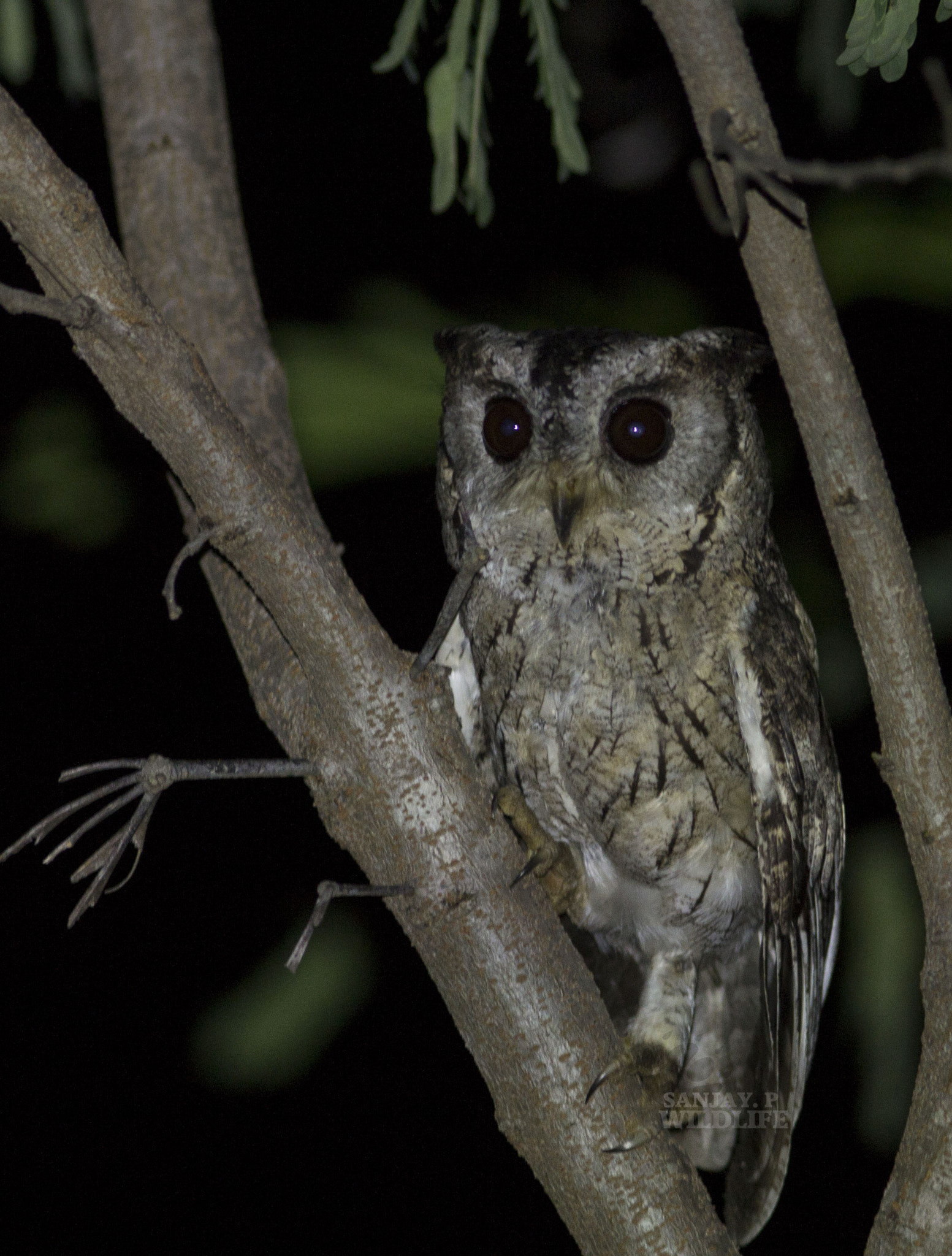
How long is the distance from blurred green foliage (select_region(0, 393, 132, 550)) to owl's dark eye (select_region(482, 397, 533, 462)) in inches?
37.1

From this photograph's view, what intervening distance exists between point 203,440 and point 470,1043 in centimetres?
66

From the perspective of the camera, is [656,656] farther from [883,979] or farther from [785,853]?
[883,979]

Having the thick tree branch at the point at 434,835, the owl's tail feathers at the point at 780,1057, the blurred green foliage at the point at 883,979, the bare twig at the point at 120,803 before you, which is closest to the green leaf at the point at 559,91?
the thick tree branch at the point at 434,835

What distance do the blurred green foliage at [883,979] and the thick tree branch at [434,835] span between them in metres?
0.74

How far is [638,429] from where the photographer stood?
4.54 ft

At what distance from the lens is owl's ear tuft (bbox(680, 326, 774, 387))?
4.61ft

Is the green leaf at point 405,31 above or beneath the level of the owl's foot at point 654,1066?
above

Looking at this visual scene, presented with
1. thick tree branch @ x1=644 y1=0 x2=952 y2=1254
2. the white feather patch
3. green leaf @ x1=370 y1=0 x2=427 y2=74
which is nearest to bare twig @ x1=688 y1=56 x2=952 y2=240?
thick tree branch @ x1=644 y1=0 x2=952 y2=1254

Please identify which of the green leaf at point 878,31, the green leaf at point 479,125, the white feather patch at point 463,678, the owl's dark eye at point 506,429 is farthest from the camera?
the white feather patch at point 463,678

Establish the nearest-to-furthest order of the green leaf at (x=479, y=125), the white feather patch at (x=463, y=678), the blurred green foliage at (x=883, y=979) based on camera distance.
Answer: the green leaf at (x=479, y=125)
the white feather patch at (x=463, y=678)
the blurred green foliage at (x=883, y=979)

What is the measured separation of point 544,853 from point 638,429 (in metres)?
0.56

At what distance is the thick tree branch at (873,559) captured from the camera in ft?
3.47

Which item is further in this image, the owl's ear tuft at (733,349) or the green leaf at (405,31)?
the owl's ear tuft at (733,349)

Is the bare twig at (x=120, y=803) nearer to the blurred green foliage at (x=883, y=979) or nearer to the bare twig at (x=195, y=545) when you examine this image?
the bare twig at (x=195, y=545)
